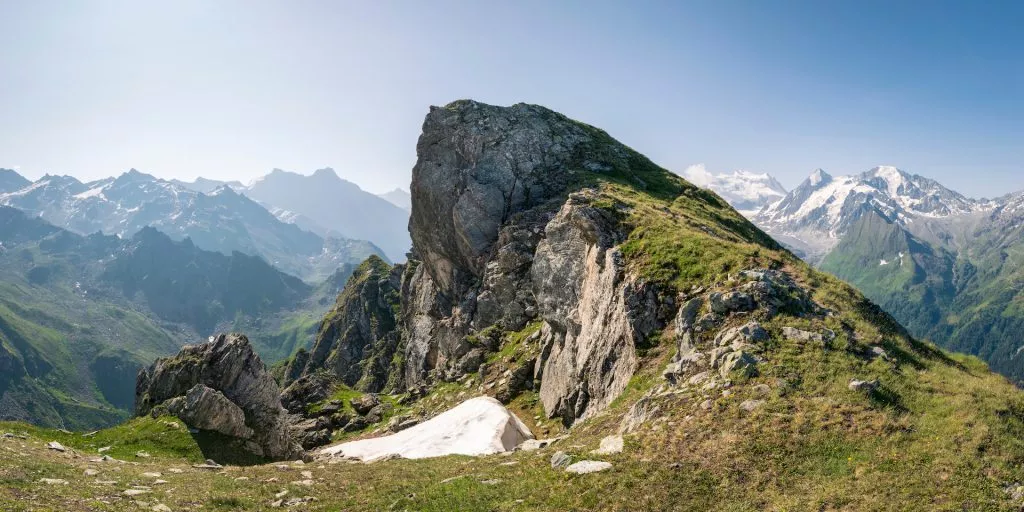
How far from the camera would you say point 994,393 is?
1969 centimetres

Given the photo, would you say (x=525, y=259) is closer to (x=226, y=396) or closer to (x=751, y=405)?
A: (x=226, y=396)

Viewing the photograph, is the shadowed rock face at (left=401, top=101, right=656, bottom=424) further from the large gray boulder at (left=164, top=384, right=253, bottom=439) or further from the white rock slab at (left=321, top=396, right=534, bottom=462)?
the large gray boulder at (left=164, top=384, right=253, bottom=439)

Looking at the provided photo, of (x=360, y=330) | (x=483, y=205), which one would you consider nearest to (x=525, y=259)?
(x=483, y=205)

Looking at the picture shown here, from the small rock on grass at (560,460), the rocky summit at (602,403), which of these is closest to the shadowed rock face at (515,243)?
the rocky summit at (602,403)

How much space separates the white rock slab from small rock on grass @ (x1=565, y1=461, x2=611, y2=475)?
44.4 ft

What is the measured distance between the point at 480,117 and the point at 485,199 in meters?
15.7

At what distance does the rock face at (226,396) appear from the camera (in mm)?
39312

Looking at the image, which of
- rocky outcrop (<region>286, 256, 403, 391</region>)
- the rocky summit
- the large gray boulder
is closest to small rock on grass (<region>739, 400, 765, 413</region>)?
the rocky summit

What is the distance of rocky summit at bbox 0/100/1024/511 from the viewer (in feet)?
57.9

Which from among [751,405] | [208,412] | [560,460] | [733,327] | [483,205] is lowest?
[208,412]

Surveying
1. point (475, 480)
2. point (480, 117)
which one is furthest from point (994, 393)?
point (480, 117)

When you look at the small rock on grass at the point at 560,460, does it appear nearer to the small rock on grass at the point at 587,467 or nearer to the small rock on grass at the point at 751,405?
the small rock on grass at the point at 587,467

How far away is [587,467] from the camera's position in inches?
790

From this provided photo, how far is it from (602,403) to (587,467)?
14948mm
